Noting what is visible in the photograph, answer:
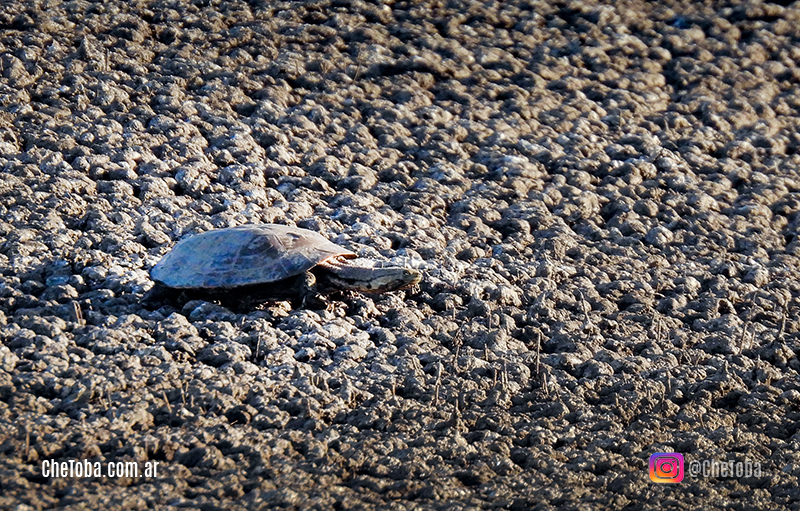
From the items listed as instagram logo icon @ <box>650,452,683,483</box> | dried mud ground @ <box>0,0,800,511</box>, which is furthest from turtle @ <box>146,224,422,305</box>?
instagram logo icon @ <box>650,452,683,483</box>

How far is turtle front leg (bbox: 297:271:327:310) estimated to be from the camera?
5203mm

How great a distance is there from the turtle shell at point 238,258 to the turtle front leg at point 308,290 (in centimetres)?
9

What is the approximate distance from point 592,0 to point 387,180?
166 inches

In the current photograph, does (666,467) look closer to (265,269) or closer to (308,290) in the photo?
(308,290)

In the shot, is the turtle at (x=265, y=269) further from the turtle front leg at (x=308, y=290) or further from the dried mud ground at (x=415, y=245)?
the dried mud ground at (x=415, y=245)

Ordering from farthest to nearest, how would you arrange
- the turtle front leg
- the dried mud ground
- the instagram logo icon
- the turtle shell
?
1. the turtle front leg
2. the turtle shell
3. the instagram logo icon
4. the dried mud ground

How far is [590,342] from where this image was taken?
17.4 ft

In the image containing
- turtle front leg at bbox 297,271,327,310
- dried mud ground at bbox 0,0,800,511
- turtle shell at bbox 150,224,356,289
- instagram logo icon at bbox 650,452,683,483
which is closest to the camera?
dried mud ground at bbox 0,0,800,511

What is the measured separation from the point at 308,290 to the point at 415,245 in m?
1.14

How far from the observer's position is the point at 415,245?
6.09 meters

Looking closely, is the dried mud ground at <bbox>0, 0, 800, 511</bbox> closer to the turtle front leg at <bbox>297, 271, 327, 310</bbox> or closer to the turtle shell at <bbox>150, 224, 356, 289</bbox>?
the turtle front leg at <bbox>297, 271, 327, 310</bbox>

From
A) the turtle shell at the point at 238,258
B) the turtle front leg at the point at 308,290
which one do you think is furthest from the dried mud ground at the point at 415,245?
the turtle shell at the point at 238,258

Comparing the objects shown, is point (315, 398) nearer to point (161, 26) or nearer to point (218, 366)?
point (218, 366)

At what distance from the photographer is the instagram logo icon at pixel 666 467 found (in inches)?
168
